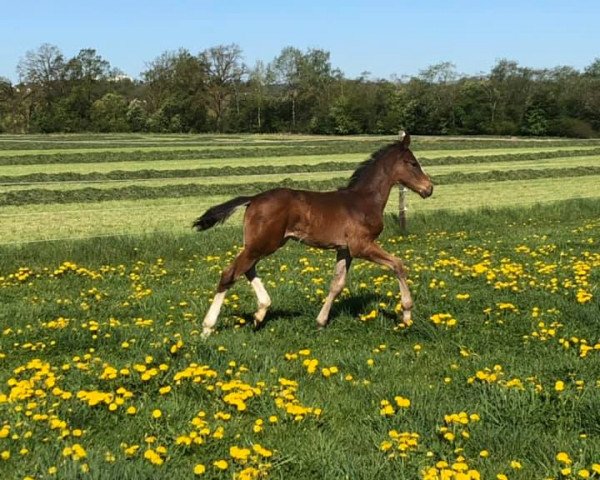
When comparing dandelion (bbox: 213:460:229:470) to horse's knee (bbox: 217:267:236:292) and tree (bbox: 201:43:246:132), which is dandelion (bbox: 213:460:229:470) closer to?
horse's knee (bbox: 217:267:236:292)

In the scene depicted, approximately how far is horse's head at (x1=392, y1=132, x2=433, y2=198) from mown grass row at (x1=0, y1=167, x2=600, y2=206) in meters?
20.8

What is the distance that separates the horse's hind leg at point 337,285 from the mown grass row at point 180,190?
2058 cm

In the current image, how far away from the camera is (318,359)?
759 cm

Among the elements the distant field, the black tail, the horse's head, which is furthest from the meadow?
the distant field

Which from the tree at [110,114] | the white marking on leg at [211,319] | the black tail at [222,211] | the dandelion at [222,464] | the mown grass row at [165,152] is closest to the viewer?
the dandelion at [222,464]

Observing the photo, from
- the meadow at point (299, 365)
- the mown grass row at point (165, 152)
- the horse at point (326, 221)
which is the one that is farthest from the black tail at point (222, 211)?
the mown grass row at point (165, 152)

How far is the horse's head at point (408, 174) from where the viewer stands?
32.0 ft

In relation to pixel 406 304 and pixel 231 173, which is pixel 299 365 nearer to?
pixel 406 304

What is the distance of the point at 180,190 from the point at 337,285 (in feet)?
75.4

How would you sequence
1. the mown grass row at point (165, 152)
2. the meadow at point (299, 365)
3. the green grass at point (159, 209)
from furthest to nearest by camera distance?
the mown grass row at point (165, 152) → the green grass at point (159, 209) → the meadow at point (299, 365)

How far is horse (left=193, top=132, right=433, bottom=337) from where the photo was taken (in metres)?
8.78

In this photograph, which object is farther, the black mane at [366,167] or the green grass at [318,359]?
the black mane at [366,167]

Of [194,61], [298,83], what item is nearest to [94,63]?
[194,61]

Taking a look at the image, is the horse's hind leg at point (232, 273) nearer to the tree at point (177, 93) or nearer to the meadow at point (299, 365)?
the meadow at point (299, 365)
